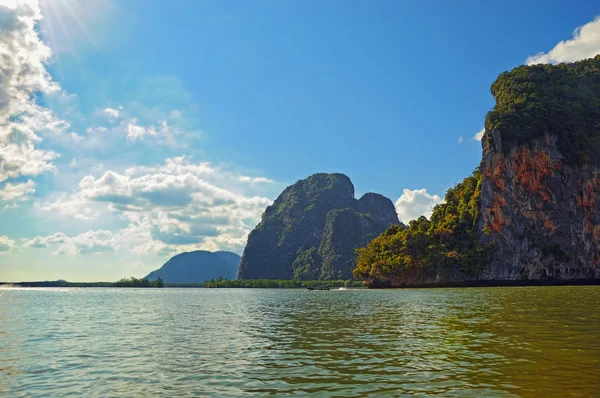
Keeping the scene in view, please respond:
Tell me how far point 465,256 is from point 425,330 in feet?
389

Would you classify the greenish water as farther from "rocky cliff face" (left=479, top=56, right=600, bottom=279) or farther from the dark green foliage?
the dark green foliage

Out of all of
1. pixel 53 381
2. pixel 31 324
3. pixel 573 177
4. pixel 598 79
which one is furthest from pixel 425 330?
pixel 598 79

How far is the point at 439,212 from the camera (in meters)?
163

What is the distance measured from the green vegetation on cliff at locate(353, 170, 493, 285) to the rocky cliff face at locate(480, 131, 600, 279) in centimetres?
571

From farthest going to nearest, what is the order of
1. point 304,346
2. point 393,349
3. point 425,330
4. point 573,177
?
point 573,177, point 425,330, point 304,346, point 393,349

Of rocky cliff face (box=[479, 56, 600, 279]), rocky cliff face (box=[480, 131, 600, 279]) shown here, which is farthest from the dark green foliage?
rocky cliff face (box=[480, 131, 600, 279])

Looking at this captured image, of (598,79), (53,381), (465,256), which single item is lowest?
(53,381)

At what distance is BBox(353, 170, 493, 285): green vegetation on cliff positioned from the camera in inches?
5408

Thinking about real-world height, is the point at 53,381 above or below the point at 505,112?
below

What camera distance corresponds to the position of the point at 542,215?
131500 millimetres

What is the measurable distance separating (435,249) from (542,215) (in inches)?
1228

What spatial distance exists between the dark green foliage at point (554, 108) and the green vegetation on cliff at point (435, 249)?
69.0 ft

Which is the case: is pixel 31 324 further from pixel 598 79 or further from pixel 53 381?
pixel 598 79

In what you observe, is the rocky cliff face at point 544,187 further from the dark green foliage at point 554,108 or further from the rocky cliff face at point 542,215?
the dark green foliage at point 554,108
